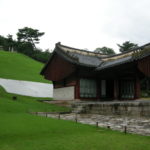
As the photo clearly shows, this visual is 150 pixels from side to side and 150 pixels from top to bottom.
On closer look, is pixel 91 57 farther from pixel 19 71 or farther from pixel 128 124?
pixel 19 71

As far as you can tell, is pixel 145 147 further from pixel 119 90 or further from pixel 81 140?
pixel 119 90

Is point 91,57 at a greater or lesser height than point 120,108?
greater

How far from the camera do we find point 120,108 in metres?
15.5

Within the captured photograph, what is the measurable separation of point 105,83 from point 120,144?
18072 millimetres

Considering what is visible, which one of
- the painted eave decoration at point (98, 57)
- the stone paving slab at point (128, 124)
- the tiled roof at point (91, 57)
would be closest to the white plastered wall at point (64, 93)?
the painted eave decoration at point (98, 57)

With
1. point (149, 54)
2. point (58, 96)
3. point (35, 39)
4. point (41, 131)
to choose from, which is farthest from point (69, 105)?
point (35, 39)

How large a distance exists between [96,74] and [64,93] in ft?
13.8

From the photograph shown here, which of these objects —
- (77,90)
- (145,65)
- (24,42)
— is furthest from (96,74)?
(24,42)

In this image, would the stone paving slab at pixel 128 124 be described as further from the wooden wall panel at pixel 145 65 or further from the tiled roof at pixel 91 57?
the tiled roof at pixel 91 57

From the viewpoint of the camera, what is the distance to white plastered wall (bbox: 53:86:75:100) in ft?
78.0

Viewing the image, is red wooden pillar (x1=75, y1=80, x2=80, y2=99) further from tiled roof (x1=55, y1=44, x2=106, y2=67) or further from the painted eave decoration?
tiled roof (x1=55, y1=44, x2=106, y2=67)

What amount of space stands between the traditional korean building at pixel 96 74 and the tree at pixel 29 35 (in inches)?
2216

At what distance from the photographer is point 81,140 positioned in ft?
24.8

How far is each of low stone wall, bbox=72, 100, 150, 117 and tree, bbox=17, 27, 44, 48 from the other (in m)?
65.7
